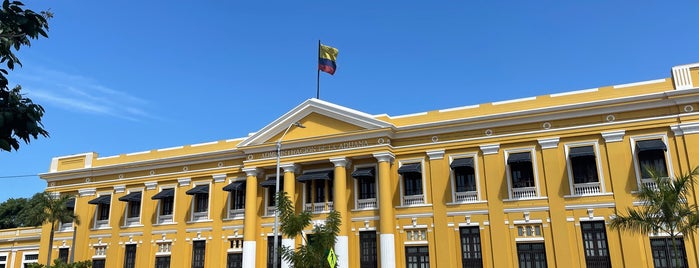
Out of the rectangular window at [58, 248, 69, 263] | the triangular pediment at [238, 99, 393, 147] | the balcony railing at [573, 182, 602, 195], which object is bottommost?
the rectangular window at [58, 248, 69, 263]

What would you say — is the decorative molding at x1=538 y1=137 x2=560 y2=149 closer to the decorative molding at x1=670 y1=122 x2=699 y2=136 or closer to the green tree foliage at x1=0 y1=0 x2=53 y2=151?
the decorative molding at x1=670 y1=122 x2=699 y2=136

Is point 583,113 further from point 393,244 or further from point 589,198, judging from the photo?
point 393,244

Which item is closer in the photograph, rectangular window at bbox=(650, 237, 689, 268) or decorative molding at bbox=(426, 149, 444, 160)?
rectangular window at bbox=(650, 237, 689, 268)

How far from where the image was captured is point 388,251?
2736 centimetres

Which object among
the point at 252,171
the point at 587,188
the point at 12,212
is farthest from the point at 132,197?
the point at 12,212

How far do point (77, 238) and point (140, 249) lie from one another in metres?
5.47

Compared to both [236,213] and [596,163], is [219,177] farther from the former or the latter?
[596,163]

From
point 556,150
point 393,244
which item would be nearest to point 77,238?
point 393,244

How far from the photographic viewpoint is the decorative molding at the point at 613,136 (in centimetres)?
2512

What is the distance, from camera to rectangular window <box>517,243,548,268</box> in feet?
83.9

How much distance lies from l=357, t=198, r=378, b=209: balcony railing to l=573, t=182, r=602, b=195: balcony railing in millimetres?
10130

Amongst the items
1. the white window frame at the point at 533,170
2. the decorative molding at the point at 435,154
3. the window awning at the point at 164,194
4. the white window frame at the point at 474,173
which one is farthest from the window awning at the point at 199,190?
the white window frame at the point at 533,170

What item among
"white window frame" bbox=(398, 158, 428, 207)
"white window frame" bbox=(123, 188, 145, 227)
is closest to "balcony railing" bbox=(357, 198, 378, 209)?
"white window frame" bbox=(398, 158, 428, 207)

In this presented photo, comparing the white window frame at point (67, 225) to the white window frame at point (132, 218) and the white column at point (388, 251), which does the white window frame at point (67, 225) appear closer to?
the white window frame at point (132, 218)
